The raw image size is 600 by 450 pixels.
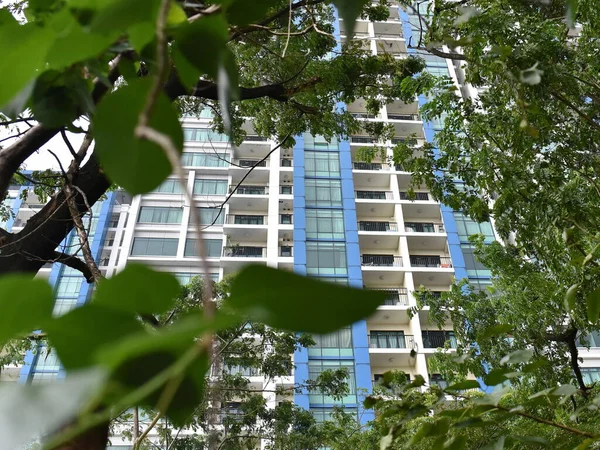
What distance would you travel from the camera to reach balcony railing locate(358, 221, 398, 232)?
14.5 metres

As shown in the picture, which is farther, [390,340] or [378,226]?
[378,226]

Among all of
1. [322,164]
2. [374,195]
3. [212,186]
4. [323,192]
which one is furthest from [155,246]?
[374,195]

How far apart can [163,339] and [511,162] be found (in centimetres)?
292

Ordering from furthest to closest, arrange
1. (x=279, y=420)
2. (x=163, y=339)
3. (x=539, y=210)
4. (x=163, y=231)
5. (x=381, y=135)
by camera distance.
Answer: (x=163, y=231) < (x=279, y=420) < (x=381, y=135) < (x=539, y=210) < (x=163, y=339)

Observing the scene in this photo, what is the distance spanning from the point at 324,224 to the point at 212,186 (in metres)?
3.47

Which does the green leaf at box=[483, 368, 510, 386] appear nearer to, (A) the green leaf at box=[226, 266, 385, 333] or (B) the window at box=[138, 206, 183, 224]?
(A) the green leaf at box=[226, 266, 385, 333]

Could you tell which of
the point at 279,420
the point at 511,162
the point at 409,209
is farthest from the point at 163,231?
the point at 511,162

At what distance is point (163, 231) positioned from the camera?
13.9m

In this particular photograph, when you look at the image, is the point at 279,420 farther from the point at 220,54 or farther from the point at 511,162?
the point at 220,54

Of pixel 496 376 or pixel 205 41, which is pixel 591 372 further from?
pixel 205 41

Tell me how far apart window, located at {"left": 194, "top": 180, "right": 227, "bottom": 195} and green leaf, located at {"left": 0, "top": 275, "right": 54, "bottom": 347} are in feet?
45.3

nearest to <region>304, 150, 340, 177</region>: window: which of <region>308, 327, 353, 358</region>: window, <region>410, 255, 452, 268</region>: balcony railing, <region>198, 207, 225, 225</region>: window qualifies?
<region>198, 207, 225, 225</region>: window

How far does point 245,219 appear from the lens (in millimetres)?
14781

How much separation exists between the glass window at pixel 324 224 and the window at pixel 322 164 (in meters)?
1.34
